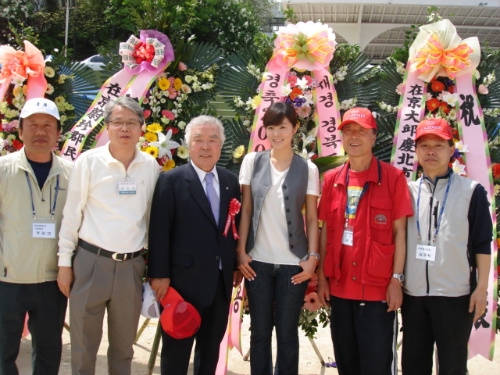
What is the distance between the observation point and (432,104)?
3.71 meters

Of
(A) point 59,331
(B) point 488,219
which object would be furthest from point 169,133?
(B) point 488,219

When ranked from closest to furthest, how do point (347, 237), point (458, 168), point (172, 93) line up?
point (347, 237)
point (458, 168)
point (172, 93)

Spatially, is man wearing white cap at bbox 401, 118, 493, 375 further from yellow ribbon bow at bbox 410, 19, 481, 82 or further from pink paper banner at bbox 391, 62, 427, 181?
yellow ribbon bow at bbox 410, 19, 481, 82

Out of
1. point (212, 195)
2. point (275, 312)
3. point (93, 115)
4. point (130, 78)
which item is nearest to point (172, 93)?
point (130, 78)

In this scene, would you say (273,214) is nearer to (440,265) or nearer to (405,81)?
(440,265)

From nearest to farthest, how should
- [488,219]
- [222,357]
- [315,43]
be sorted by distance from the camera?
[488,219]
[222,357]
[315,43]

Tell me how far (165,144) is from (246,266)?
1355mm

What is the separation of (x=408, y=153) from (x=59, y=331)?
2534mm

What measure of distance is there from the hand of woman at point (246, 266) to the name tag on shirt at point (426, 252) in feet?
2.89

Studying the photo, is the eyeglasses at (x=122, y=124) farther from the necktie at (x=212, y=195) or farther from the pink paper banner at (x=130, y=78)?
the pink paper banner at (x=130, y=78)

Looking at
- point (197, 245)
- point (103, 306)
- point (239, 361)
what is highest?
point (197, 245)

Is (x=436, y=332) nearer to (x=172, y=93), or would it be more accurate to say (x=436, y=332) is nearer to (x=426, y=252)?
(x=426, y=252)

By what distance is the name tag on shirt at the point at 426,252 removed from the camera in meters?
2.67

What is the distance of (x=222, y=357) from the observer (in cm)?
346
